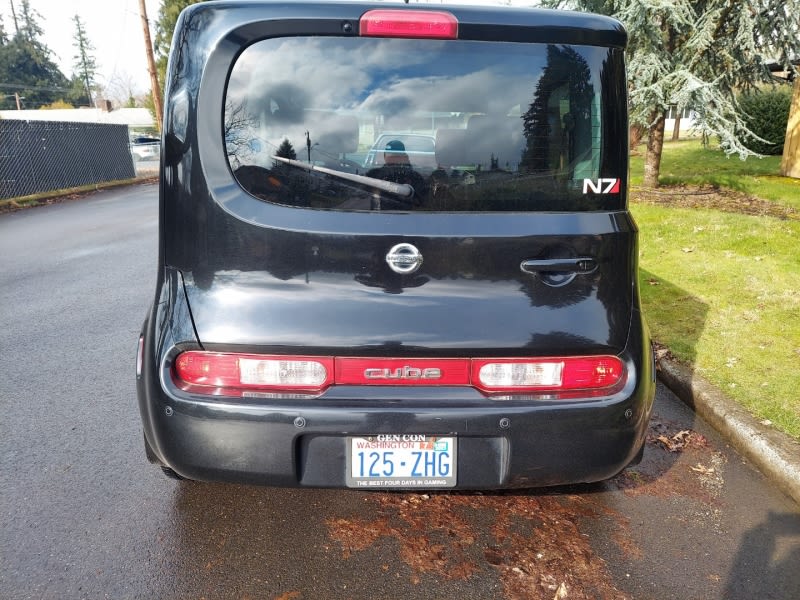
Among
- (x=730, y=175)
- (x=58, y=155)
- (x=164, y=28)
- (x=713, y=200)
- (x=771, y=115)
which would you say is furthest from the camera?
(x=164, y=28)

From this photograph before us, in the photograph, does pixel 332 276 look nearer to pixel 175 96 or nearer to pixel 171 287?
pixel 171 287

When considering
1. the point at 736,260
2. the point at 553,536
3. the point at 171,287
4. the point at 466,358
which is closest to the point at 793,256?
the point at 736,260

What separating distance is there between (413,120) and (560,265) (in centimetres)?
75

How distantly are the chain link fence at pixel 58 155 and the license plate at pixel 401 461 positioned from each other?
646 inches

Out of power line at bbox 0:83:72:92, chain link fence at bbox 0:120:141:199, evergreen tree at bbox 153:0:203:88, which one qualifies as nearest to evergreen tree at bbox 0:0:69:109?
power line at bbox 0:83:72:92

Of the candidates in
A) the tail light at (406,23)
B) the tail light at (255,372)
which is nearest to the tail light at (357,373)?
the tail light at (255,372)

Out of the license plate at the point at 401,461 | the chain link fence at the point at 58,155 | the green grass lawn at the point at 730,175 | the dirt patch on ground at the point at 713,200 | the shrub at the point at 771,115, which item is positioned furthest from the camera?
the shrub at the point at 771,115

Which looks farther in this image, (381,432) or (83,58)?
(83,58)

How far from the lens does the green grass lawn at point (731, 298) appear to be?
386cm

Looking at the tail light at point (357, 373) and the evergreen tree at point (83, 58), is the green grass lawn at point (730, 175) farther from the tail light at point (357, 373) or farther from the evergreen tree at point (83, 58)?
the evergreen tree at point (83, 58)

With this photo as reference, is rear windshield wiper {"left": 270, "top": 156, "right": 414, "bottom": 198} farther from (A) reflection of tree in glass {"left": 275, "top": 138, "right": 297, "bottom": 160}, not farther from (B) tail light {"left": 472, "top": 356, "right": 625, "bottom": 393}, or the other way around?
(B) tail light {"left": 472, "top": 356, "right": 625, "bottom": 393}

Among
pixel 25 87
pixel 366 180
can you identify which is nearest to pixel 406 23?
pixel 366 180

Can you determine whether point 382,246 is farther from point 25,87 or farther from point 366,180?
point 25,87

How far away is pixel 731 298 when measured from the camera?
5.54 metres
